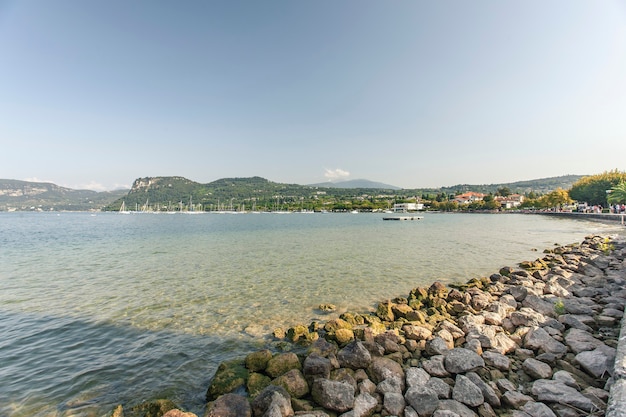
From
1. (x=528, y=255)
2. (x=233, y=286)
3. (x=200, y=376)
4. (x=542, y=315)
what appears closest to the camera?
(x=200, y=376)

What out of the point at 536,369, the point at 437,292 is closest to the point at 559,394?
the point at 536,369

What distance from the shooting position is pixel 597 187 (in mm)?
107188

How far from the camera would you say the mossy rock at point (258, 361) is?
7132 mm

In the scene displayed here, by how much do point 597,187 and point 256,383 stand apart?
143502 mm

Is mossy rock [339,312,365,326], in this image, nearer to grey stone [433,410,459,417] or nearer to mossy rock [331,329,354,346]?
mossy rock [331,329,354,346]

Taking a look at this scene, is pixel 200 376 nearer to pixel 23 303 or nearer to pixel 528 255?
pixel 23 303

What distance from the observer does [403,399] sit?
5609 millimetres

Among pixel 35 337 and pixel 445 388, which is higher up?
pixel 445 388

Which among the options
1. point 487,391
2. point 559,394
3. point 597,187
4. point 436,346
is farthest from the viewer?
point 597,187

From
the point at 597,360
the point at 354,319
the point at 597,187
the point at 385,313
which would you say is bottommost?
the point at 354,319

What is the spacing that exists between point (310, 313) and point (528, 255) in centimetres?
2274

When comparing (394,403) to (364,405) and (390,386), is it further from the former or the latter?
(364,405)

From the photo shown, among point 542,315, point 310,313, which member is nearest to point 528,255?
A: point 542,315

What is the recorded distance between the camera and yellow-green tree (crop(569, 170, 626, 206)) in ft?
329
